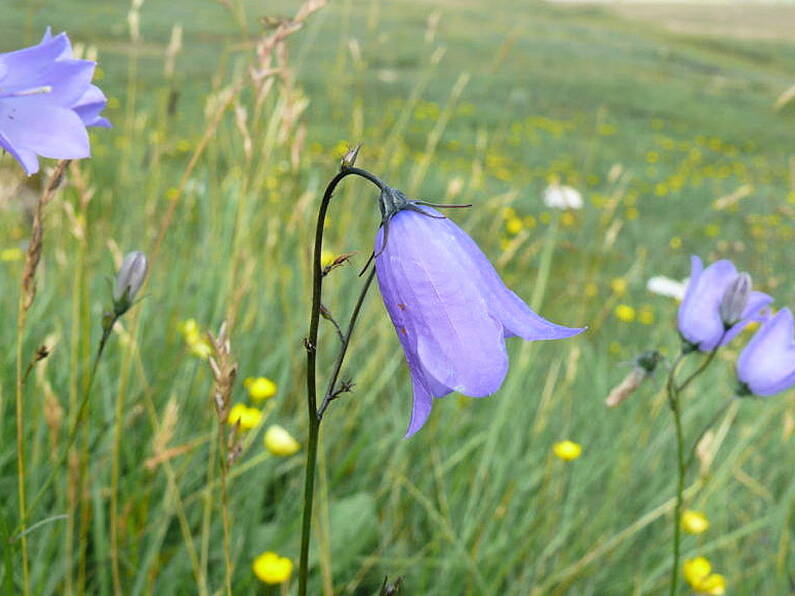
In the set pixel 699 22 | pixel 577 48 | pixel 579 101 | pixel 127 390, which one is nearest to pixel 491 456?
pixel 127 390

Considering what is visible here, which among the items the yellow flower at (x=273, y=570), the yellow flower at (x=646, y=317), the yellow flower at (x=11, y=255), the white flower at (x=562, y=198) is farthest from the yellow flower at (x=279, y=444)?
the yellow flower at (x=646, y=317)

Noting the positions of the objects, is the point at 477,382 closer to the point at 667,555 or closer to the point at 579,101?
the point at 667,555

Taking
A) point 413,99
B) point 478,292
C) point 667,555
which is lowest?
point 667,555

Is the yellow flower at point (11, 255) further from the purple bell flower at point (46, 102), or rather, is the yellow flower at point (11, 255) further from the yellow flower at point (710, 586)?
the yellow flower at point (710, 586)

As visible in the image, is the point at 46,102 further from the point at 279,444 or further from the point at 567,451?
the point at 567,451

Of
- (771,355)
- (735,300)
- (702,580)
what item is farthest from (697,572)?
(735,300)

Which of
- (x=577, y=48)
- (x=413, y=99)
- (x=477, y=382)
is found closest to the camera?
(x=477, y=382)
